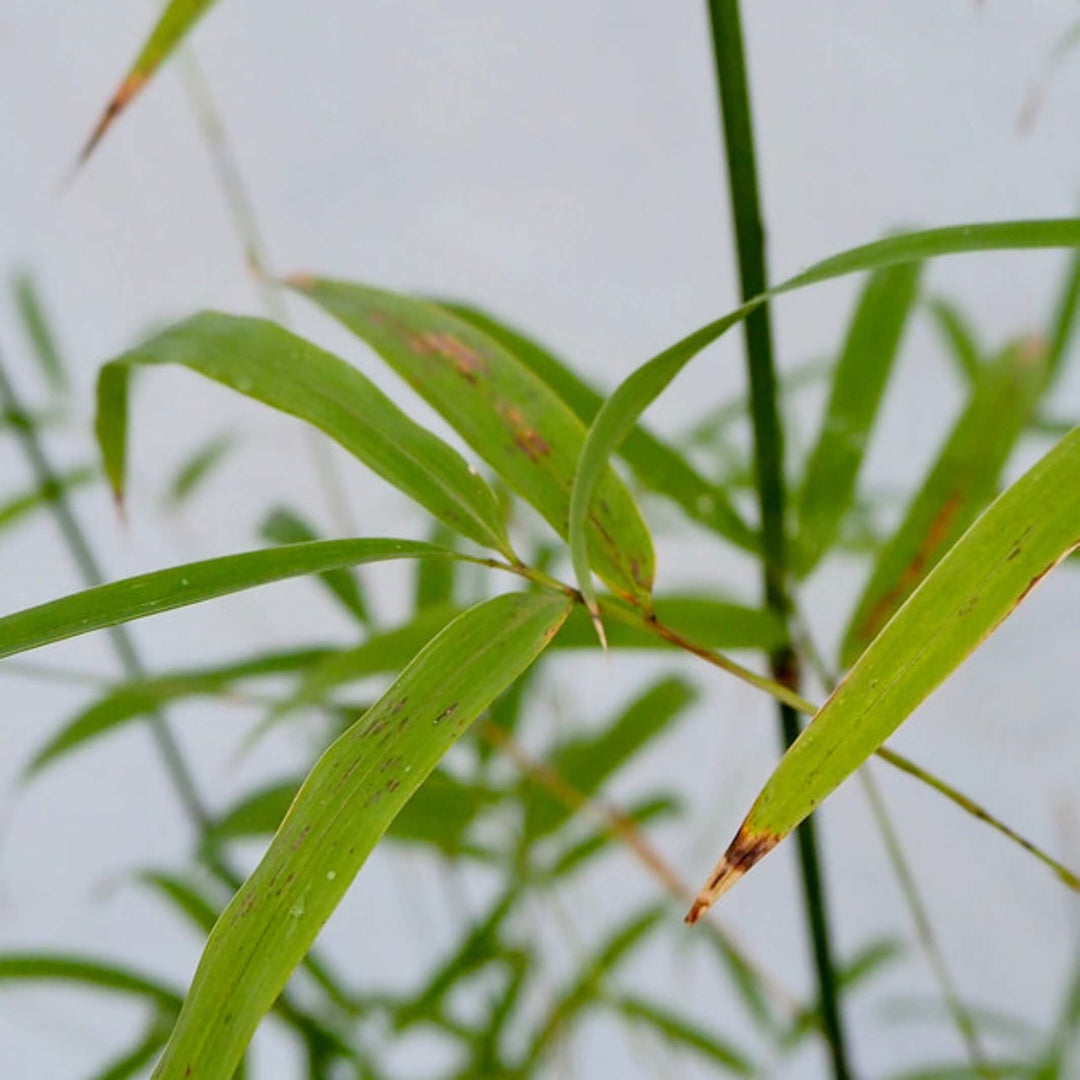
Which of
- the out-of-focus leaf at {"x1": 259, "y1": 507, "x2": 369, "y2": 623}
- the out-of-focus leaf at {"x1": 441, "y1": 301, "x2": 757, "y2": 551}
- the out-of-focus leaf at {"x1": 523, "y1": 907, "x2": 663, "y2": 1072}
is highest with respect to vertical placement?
the out-of-focus leaf at {"x1": 259, "y1": 507, "x2": 369, "y2": 623}

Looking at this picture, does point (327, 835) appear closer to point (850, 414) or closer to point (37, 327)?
point (850, 414)

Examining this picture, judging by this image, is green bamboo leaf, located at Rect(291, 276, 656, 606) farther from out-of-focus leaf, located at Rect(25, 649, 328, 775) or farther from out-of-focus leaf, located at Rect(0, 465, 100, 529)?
out-of-focus leaf, located at Rect(0, 465, 100, 529)

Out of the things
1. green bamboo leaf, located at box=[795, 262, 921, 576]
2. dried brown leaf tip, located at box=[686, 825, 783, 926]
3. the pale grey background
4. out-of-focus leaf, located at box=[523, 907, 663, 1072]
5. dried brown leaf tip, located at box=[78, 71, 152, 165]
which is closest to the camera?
dried brown leaf tip, located at box=[686, 825, 783, 926]

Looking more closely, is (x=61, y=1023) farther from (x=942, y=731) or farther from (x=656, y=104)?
(x=656, y=104)

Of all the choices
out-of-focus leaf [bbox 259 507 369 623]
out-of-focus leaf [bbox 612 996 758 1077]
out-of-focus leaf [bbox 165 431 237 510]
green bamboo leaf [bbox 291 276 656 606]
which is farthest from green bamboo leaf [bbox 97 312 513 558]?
out-of-focus leaf [bbox 612 996 758 1077]

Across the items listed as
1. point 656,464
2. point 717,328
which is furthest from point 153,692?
point 717,328

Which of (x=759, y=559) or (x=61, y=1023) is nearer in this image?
(x=759, y=559)

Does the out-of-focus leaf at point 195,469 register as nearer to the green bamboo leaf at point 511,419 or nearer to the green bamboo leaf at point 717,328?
the green bamboo leaf at point 511,419

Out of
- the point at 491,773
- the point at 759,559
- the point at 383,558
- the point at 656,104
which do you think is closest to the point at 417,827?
the point at 491,773
